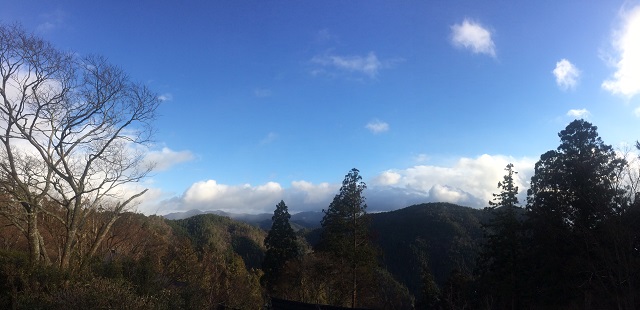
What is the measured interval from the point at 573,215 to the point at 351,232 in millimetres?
13778

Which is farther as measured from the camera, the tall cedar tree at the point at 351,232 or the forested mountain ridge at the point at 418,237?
the forested mountain ridge at the point at 418,237

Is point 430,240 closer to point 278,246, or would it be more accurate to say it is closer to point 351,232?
point 278,246

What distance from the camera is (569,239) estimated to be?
2192cm

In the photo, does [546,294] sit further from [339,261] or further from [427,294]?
[427,294]

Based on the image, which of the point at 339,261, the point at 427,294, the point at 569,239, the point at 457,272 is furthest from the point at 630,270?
the point at 427,294

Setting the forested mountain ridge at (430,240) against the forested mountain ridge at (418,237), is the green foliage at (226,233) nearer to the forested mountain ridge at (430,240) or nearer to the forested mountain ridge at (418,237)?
the forested mountain ridge at (418,237)

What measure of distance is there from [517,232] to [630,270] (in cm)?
1157

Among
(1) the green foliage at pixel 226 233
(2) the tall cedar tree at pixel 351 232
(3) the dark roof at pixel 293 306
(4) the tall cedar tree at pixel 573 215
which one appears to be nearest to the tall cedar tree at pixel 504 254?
(4) the tall cedar tree at pixel 573 215

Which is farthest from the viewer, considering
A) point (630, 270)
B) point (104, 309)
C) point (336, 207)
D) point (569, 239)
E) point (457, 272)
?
point (457, 272)

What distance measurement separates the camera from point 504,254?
27.2 meters

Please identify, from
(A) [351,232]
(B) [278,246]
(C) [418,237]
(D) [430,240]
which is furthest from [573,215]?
(C) [418,237]

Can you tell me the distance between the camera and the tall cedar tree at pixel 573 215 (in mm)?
19484

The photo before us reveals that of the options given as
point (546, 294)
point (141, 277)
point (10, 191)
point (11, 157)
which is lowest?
point (546, 294)

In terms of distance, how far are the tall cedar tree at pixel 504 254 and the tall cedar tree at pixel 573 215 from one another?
1.62m
